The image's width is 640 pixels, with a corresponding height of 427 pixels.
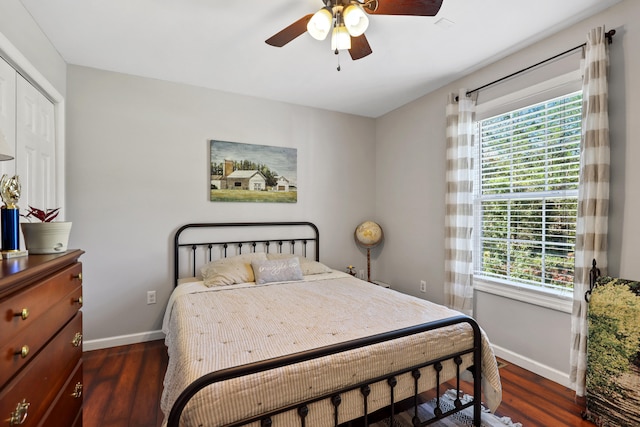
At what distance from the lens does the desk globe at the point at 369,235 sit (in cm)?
386

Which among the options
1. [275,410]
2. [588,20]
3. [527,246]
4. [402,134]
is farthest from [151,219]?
[588,20]

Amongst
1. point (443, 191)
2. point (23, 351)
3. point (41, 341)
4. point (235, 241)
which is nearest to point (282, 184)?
point (235, 241)

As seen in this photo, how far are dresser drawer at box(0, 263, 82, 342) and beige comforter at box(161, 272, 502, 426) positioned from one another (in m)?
0.57

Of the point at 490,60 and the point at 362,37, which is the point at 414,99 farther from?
the point at 362,37

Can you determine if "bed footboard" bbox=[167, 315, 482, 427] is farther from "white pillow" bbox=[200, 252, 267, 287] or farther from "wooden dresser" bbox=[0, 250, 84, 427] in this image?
"white pillow" bbox=[200, 252, 267, 287]

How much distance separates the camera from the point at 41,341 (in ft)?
3.32

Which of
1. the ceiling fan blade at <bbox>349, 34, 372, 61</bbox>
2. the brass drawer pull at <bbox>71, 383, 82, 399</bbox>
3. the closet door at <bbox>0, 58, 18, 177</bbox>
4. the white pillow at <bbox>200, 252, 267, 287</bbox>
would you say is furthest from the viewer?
the white pillow at <bbox>200, 252, 267, 287</bbox>

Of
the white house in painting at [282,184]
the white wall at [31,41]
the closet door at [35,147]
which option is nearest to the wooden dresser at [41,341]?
the closet door at [35,147]

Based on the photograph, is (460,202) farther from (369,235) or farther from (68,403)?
(68,403)

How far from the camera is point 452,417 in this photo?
1.89 metres

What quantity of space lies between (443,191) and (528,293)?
120 cm

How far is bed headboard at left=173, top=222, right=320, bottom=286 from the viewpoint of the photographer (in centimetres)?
312

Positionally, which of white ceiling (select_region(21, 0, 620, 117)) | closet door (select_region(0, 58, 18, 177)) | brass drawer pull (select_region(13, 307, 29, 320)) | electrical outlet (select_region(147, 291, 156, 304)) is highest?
white ceiling (select_region(21, 0, 620, 117))

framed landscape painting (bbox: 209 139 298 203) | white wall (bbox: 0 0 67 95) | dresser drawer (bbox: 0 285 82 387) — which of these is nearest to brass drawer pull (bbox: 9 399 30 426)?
dresser drawer (bbox: 0 285 82 387)
